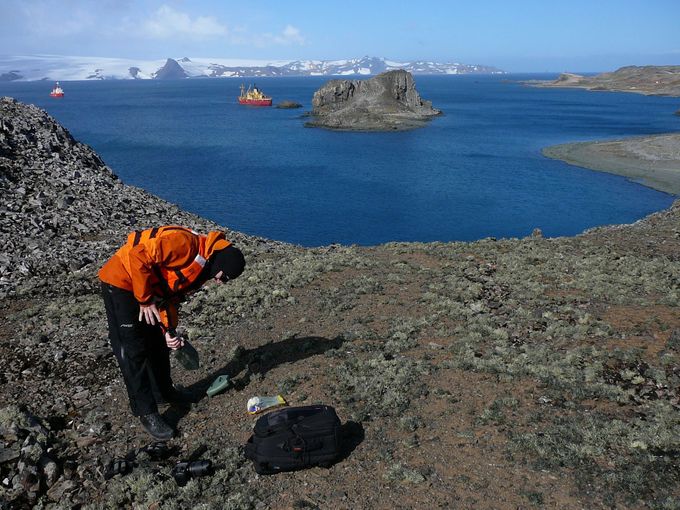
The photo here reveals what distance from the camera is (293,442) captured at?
19.5 feet

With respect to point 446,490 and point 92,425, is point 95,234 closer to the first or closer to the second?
point 92,425

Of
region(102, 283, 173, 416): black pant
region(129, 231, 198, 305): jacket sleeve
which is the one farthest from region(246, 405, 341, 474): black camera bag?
region(129, 231, 198, 305): jacket sleeve

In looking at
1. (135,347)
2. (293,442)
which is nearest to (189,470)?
(293,442)

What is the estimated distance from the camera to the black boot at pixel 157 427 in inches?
268

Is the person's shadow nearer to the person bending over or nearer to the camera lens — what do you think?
the person bending over

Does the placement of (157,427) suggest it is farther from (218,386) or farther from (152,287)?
(152,287)

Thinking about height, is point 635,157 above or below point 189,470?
below

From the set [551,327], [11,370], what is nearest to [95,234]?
[11,370]

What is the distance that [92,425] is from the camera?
23.7 feet

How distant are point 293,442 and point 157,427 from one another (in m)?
2.05

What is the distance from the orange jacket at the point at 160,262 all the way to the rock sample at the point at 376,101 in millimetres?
114355

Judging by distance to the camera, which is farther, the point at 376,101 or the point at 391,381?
the point at 376,101

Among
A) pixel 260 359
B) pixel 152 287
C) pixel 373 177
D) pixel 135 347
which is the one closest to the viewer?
pixel 152 287

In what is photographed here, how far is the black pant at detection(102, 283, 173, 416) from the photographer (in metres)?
6.50
